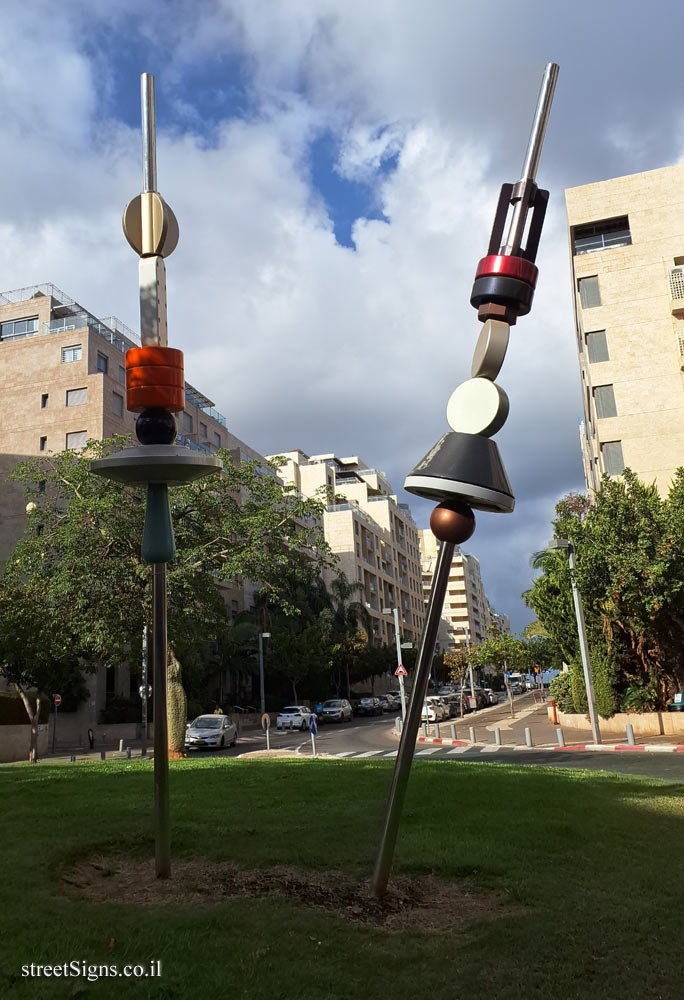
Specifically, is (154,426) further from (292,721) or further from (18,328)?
(18,328)

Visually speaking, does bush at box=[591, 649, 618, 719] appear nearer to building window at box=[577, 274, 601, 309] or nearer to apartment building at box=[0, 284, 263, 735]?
building window at box=[577, 274, 601, 309]

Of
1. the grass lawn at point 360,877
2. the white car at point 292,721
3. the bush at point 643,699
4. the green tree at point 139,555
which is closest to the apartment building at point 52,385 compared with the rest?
the white car at point 292,721

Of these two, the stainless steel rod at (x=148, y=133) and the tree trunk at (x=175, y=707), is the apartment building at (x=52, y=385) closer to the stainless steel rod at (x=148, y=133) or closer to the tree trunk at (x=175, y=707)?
the tree trunk at (x=175, y=707)

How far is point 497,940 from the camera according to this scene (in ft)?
15.1

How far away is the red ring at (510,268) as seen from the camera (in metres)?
5.42

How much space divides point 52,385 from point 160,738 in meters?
48.4

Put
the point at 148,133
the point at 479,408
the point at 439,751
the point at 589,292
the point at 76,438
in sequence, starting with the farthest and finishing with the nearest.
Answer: the point at 76,438 → the point at 589,292 → the point at 439,751 → the point at 148,133 → the point at 479,408

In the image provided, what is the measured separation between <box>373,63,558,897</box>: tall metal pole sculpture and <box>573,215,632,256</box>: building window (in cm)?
3744

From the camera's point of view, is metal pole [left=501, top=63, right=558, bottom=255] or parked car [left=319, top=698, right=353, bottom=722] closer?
metal pole [left=501, top=63, right=558, bottom=255]

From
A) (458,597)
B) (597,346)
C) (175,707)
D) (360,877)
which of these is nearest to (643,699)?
(597,346)

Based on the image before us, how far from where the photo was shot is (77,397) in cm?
4962

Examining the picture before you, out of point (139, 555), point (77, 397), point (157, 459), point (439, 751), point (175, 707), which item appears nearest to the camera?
point (157, 459)

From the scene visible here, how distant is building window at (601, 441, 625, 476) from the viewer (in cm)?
3734

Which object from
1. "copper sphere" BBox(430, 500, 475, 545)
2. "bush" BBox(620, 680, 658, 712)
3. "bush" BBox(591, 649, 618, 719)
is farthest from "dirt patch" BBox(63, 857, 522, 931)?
"bush" BBox(591, 649, 618, 719)
